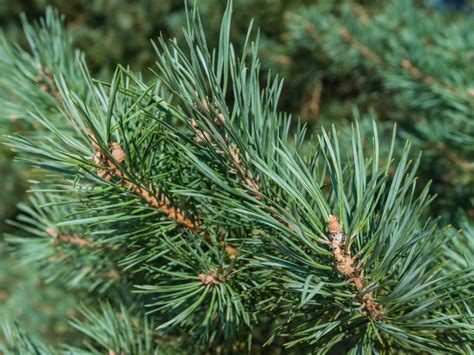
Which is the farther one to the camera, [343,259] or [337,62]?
[337,62]

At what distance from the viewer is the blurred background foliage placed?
56 centimetres

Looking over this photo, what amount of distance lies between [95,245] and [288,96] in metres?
0.86

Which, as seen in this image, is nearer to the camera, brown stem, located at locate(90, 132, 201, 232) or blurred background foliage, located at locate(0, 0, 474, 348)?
brown stem, located at locate(90, 132, 201, 232)

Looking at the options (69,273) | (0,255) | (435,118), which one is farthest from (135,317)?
(0,255)

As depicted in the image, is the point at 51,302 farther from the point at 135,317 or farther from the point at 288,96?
the point at 135,317

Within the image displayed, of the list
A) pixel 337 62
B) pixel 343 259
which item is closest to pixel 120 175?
pixel 343 259

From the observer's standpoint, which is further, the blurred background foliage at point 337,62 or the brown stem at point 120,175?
the blurred background foliage at point 337,62

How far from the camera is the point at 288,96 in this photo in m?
1.17

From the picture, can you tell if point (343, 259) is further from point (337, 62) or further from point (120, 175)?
point (337, 62)

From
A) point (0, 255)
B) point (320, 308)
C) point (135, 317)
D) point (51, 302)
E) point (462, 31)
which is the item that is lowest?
point (0, 255)

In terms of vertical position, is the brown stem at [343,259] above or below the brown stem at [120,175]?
above

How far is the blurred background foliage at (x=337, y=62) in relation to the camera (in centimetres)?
56

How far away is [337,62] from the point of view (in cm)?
83

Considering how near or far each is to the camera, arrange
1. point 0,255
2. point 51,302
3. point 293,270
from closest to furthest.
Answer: point 293,270 → point 51,302 → point 0,255
